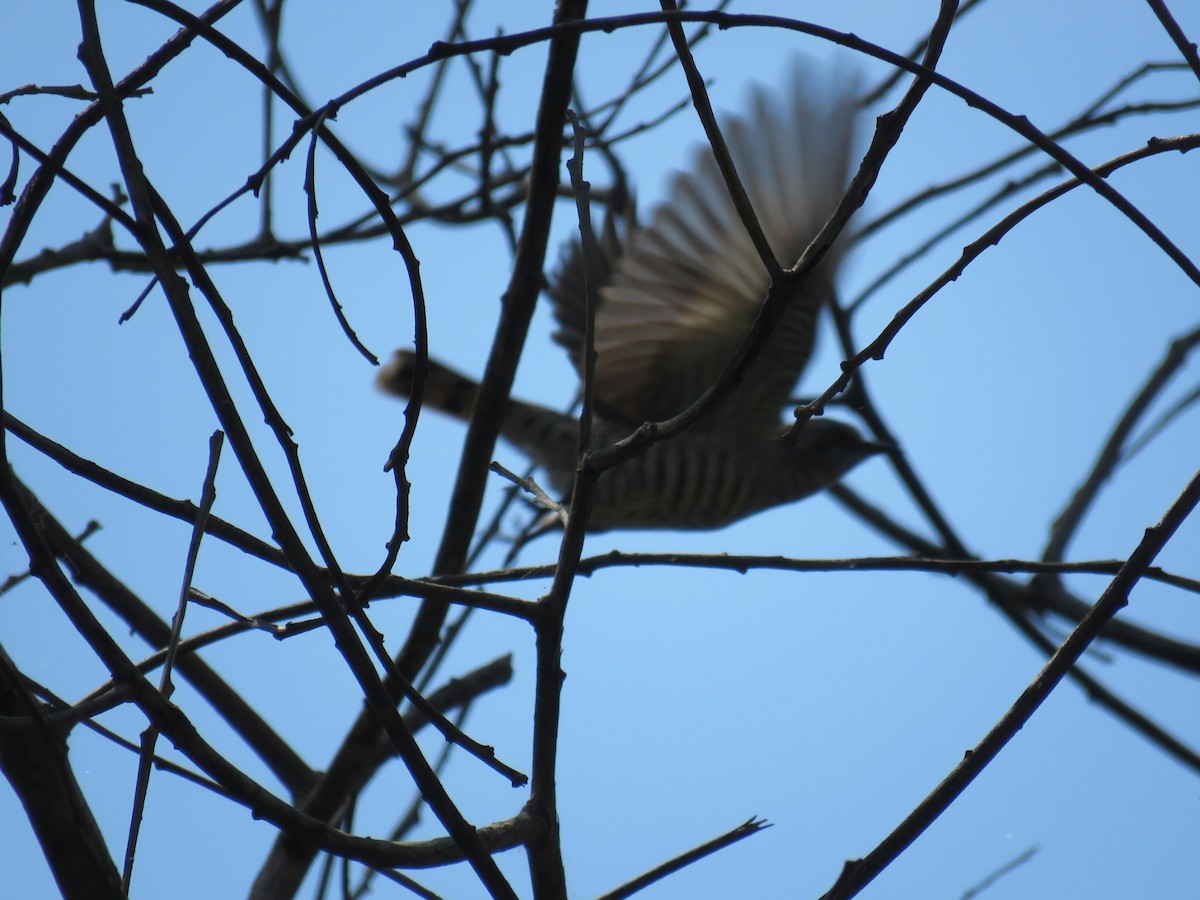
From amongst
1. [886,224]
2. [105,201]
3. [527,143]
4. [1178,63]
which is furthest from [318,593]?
[886,224]

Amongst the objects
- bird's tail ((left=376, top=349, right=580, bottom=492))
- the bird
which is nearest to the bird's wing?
the bird

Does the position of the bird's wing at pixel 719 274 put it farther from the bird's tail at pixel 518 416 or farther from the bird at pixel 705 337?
the bird's tail at pixel 518 416

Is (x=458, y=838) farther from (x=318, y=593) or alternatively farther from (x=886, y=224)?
(x=886, y=224)

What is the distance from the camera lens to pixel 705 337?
481 centimetres

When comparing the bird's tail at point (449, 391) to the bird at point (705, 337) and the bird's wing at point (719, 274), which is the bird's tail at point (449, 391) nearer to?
the bird at point (705, 337)

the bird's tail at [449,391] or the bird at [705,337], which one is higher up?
the bird's tail at [449,391]

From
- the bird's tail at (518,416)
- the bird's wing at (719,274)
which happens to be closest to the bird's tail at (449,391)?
the bird's tail at (518,416)

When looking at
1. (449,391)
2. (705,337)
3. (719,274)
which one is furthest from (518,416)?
(719,274)

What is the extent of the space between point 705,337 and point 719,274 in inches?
12.4

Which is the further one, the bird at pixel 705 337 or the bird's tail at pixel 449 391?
the bird's tail at pixel 449 391

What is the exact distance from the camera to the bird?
12.8 ft

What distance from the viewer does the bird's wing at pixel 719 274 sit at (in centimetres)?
385

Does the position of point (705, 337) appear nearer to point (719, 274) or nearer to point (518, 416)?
point (719, 274)

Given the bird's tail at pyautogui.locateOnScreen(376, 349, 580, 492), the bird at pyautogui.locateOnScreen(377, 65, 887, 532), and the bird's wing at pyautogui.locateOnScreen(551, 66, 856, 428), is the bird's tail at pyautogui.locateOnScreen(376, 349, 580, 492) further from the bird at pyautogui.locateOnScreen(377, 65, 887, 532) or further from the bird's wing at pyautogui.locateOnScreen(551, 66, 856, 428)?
the bird's wing at pyautogui.locateOnScreen(551, 66, 856, 428)
